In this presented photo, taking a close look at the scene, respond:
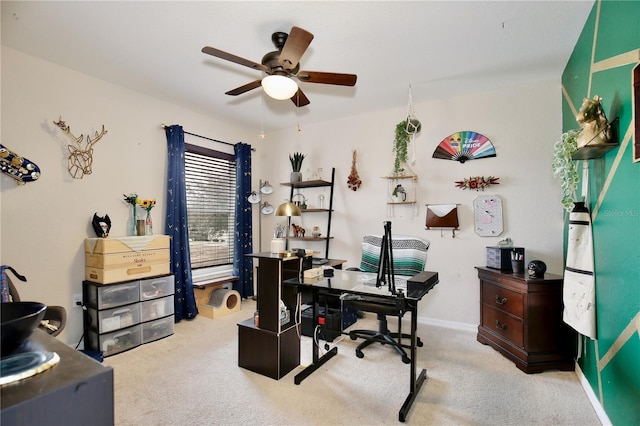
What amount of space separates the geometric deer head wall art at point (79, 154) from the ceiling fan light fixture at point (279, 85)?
2016 millimetres

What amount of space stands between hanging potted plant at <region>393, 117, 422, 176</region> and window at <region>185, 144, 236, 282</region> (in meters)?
2.33

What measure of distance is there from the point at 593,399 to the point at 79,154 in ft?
14.9

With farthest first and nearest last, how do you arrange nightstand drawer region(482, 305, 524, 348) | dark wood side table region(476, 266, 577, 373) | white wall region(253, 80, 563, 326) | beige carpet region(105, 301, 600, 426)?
1. white wall region(253, 80, 563, 326)
2. nightstand drawer region(482, 305, 524, 348)
3. dark wood side table region(476, 266, 577, 373)
4. beige carpet region(105, 301, 600, 426)

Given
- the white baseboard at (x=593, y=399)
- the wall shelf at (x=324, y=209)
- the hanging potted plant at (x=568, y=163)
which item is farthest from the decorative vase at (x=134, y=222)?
the white baseboard at (x=593, y=399)

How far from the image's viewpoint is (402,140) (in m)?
3.67

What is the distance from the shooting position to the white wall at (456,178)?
3.09m

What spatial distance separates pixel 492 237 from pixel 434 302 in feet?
3.21

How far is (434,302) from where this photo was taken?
3582 mm

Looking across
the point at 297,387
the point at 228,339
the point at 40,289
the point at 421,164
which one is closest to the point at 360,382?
Result: the point at 297,387

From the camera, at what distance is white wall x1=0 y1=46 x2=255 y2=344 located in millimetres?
2551

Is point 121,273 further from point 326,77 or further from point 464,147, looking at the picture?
point 464,147

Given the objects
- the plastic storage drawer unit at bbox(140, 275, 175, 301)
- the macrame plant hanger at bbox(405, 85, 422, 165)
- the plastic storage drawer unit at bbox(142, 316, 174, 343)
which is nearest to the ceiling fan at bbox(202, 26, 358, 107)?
the macrame plant hanger at bbox(405, 85, 422, 165)

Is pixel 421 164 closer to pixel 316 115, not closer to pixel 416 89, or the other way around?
pixel 416 89

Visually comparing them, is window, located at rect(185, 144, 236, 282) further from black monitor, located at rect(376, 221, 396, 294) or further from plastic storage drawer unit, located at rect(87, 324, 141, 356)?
black monitor, located at rect(376, 221, 396, 294)
